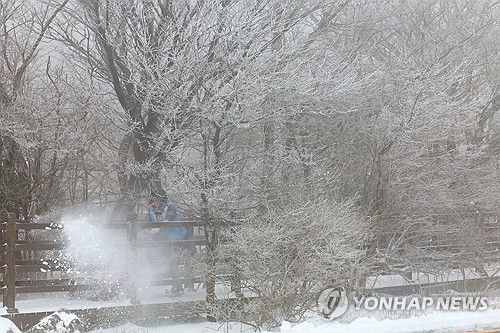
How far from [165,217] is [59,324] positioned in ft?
12.2

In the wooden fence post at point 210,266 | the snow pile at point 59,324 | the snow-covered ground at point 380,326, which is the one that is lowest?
the snow-covered ground at point 380,326

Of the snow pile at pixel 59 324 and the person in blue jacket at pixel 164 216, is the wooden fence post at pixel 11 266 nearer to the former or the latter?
the snow pile at pixel 59 324

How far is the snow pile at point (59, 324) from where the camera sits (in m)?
10.9

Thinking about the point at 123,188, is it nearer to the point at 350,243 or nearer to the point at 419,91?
→ the point at 350,243

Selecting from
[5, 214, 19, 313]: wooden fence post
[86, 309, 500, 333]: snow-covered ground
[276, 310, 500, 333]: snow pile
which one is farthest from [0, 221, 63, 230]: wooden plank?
[276, 310, 500, 333]: snow pile

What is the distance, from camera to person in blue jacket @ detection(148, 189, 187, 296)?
14.0 meters

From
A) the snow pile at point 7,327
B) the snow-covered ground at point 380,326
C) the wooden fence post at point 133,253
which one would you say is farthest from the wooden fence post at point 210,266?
the snow pile at point 7,327

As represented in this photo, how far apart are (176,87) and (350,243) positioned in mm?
4715

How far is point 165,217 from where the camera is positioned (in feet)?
46.6

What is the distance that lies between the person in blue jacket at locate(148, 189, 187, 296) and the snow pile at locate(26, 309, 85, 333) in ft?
8.61

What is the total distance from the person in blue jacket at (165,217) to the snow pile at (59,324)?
2.62 metres

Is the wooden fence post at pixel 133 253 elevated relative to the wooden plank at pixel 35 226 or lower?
lower

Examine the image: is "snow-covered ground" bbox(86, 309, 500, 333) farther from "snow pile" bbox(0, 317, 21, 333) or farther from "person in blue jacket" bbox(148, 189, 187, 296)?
"snow pile" bbox(0, 317, 21, 333)

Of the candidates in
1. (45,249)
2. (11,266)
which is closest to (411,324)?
(45,249)
